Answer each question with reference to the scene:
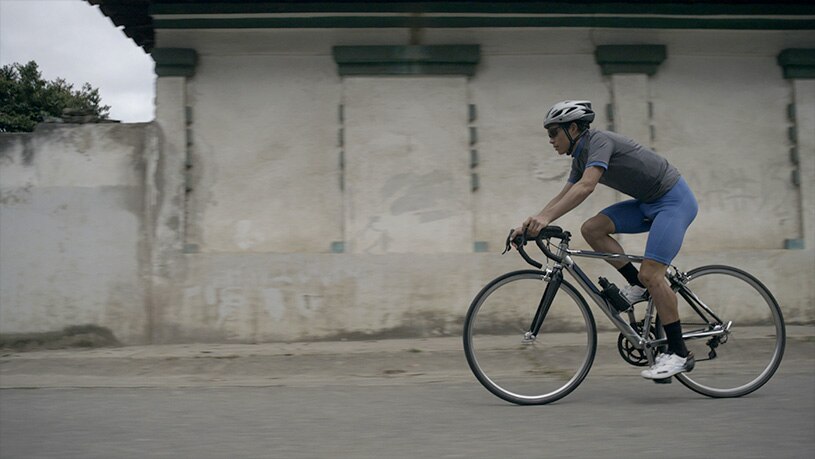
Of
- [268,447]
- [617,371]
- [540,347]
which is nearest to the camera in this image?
[268,447]

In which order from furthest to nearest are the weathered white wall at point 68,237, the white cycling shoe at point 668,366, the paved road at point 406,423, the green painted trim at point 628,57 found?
the green painted trim at point 628,57 → the weathered white wall at point 68,237 → the white cycling shoe at point 668,366 → the paved road at point 406,423

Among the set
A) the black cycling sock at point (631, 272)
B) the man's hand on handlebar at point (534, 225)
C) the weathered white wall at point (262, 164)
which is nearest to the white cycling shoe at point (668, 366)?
the black cycling sock at point (631, 272)

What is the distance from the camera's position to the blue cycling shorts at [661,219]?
4.95 m

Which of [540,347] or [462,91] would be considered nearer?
[540,347]

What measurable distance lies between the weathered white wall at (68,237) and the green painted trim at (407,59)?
2575 mm

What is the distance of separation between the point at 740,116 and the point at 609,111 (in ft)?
4.84

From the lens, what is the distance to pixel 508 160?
836cm

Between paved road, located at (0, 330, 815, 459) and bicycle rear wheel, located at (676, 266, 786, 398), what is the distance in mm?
127

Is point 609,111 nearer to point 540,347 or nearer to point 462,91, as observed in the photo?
point 462,91

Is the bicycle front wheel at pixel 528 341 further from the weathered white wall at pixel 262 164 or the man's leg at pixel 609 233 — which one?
the weathered white wall at pixel 262 164

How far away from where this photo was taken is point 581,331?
4.98m

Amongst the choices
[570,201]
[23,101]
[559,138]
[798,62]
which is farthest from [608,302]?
[23,101]

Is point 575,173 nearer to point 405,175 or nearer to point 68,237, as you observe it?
point 405,175

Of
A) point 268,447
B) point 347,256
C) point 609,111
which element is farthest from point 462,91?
point 268,447
